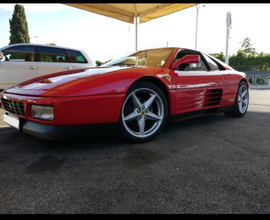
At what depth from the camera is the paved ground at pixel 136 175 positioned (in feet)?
3.90

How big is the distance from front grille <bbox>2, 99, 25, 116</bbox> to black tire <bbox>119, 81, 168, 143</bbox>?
2.97 feet

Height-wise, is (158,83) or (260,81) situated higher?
(158,83)

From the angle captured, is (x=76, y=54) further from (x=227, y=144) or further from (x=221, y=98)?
(x=227, y=144)

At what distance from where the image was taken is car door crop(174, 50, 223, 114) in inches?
103

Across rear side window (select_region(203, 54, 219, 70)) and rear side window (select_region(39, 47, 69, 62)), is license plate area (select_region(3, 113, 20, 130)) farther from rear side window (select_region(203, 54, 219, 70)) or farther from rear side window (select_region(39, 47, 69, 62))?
rear side window (select_region(39, 47, 69, 62))

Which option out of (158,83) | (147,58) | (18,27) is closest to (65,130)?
(158,83)

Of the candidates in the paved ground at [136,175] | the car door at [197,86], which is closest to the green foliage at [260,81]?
the car door at [197,86]

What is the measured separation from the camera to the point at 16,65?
17.5ft

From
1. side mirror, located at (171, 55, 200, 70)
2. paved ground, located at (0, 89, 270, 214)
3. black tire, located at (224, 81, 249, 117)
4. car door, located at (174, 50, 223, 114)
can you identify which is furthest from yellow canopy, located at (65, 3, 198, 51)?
paved ground, located at (0, 89, 270, 214)

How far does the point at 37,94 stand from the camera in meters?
1.91

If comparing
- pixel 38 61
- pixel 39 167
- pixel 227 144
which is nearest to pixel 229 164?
pixel 227 144

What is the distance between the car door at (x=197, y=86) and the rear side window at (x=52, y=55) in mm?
3920

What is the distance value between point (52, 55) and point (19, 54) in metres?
0.77

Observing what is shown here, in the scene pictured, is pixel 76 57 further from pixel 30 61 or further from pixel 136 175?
pixel 136 175
